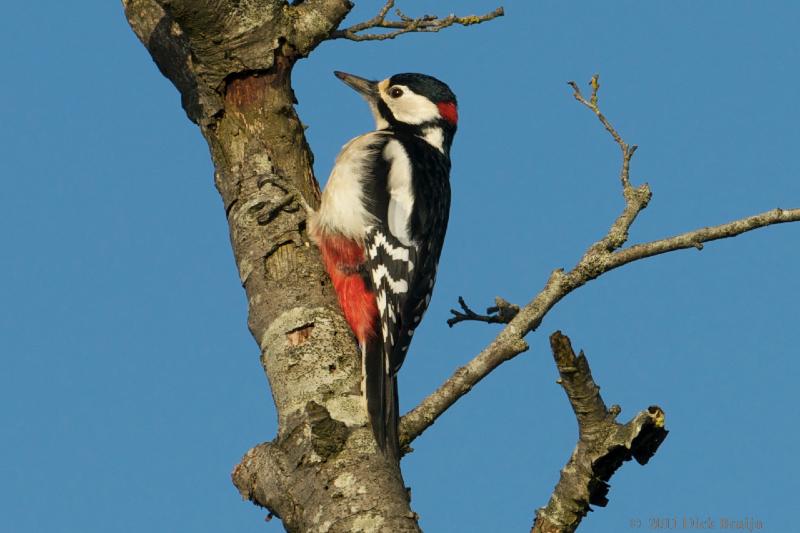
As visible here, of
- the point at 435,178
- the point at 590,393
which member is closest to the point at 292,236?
the point at 435,178

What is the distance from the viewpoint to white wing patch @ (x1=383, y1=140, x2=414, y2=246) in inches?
173

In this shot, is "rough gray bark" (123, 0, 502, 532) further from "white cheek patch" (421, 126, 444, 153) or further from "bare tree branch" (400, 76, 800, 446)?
"white cheek patch" (421, 126, 444, 153)

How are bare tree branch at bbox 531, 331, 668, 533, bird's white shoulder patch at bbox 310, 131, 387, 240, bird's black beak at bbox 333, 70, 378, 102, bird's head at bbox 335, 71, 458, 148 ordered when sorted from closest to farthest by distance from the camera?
bare tree branch at bbox 531, 331, 668, 533, bird's white shoulder patch at bbox 310, 131, 387, 240, bird's head at bbox 335, 71, 458, 148, bird's black beak at bbox 333, 70, 378, 102

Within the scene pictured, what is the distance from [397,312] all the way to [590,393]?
1.24m

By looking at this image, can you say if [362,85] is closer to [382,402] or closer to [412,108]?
[412,108]

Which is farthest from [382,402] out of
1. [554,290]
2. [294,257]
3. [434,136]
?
[434,136]

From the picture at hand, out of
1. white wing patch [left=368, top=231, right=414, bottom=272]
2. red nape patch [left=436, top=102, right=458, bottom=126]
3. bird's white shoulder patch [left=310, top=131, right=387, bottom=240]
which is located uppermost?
red nape patch [left=436, top=102, right=458, bottom=126]

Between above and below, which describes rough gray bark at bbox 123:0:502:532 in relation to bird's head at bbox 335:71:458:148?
below

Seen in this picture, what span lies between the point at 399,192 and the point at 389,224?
0.20 metres

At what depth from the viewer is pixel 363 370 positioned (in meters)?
3.45

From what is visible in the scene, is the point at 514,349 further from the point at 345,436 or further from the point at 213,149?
the point at 213,149

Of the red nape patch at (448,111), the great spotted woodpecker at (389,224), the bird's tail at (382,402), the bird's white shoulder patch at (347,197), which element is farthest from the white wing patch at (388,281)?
the red nape patch at (448,111)

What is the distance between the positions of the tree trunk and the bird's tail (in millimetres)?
37

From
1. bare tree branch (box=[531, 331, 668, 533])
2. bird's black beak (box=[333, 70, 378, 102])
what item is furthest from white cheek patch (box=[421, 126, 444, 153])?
bare tree branch (box=[531, 331, 668, 533])
